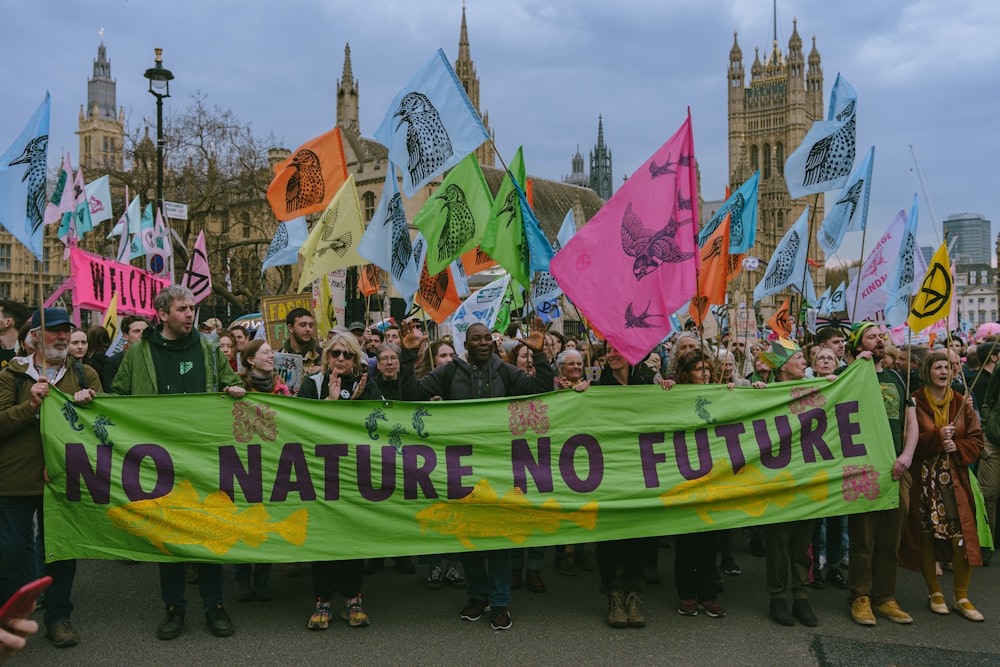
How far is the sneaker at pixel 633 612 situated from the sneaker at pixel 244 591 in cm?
274

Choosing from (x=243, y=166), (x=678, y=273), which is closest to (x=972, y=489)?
(x=678, y=273)

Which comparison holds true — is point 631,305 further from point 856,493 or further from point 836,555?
point 836,555

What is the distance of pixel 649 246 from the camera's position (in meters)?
5.80

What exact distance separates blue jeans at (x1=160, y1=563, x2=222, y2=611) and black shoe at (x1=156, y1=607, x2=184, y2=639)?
0.11ft

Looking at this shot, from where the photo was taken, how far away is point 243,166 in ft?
98.0

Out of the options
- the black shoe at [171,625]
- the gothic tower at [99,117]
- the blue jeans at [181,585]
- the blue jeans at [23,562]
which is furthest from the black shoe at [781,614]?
the gothic tower at [99,117]

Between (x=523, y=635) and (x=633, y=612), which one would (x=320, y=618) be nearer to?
(x=523, y=635)

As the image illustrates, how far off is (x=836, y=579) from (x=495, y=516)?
295 centimetres

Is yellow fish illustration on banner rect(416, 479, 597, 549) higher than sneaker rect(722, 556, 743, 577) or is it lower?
higher

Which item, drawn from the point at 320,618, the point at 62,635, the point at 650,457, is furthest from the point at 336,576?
the point at 650,457

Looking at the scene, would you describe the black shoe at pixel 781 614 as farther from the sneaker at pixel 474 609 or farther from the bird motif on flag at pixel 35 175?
the bird motif on flag at pixel 35 175

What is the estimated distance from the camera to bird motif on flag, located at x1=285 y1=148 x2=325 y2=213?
31.6 ft

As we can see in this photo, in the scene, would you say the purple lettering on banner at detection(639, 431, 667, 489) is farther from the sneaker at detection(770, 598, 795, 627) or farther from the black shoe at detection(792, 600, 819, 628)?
the black shoe at detection(792, 600, 819, 628)

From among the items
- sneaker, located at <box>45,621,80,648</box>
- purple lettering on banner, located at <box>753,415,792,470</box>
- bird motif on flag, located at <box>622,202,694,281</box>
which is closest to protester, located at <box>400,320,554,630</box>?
bird motif on flag, located at <box>622,202,694,281</box>
